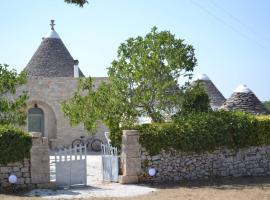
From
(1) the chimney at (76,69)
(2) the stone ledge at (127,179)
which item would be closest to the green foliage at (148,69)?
(2) the stone ledge at (127,179)

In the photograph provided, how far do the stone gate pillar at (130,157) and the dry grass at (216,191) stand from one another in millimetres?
786

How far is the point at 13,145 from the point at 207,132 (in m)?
5.74

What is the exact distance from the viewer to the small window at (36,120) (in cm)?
2505

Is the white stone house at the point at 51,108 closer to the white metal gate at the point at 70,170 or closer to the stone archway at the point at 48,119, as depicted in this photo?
the stone archway at the point at 48,119

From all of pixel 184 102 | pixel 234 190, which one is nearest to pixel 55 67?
pixel 184 102

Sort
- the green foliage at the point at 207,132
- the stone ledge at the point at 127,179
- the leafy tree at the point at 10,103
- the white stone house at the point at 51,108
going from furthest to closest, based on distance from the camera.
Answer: the white stone house at the point at 51,108 → the leafy tree at the point at 10,103 → the green foliage at the point at 207,132 → the stone ledge at the point at 127,179

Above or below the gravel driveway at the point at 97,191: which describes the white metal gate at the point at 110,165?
above

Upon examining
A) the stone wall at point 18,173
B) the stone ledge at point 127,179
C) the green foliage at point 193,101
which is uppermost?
the green foliage at point 193,101

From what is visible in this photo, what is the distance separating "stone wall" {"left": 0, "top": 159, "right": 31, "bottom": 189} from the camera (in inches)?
480

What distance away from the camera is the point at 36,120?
82.5 ft

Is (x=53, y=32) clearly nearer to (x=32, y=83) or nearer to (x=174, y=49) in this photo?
(x=32, y=83)

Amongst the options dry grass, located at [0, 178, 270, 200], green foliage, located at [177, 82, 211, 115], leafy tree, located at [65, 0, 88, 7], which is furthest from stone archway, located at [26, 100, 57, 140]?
leafy tree, located at [65, 0, 88, 7]

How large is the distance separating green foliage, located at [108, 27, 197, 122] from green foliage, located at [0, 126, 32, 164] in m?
3.63

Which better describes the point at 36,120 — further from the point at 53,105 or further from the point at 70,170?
the point at 70,170
